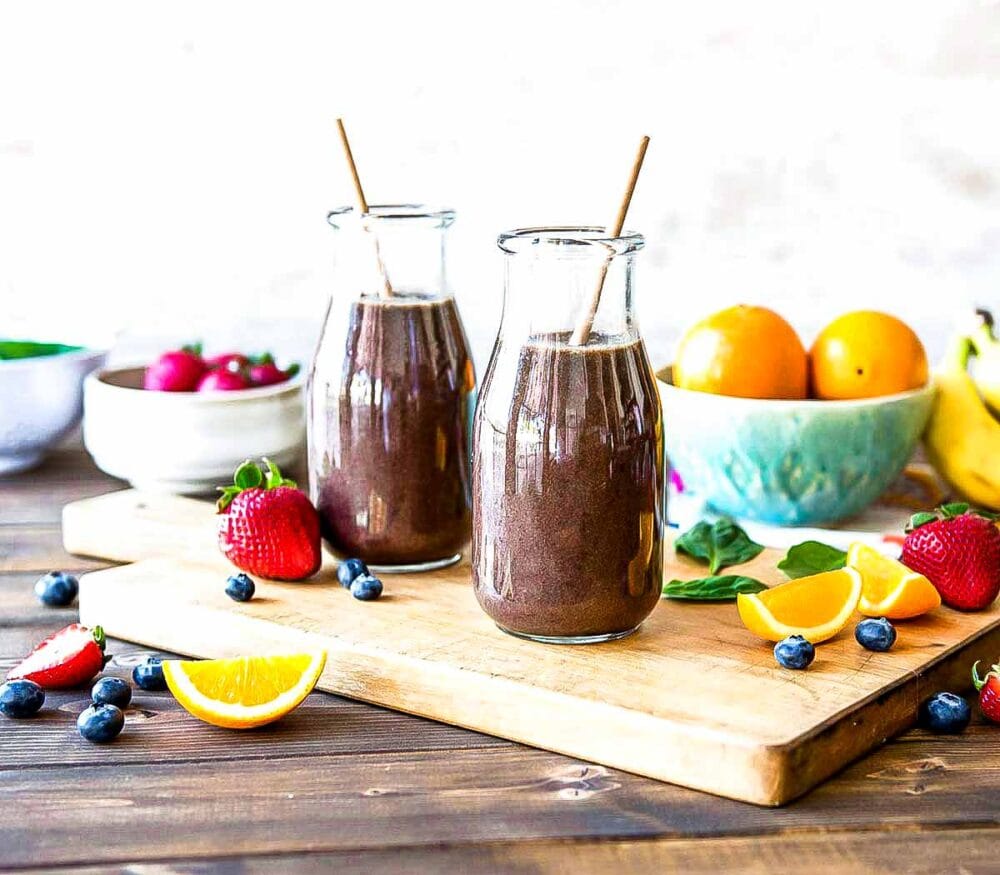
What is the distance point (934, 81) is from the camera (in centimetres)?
219

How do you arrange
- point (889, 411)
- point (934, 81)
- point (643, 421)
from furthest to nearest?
1. point (934, 81)
2. point (889, 411)
3. point (643, 421)

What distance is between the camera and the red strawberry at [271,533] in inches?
52.1

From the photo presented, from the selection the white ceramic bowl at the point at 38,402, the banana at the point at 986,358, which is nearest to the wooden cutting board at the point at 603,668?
the banana at the point at 986,358

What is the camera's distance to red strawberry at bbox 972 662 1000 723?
1.10m

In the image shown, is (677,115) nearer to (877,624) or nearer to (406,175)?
(406,175)

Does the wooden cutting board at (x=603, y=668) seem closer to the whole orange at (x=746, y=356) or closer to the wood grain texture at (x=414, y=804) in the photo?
the wood grain texture at (x=414, y=804)

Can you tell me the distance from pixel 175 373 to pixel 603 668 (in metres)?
0.94

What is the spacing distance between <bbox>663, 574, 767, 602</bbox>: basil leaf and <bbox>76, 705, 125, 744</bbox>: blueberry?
0.49 meters

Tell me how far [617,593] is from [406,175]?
1231 mm

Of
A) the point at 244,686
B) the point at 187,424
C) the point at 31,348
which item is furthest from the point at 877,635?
the point at 31,348

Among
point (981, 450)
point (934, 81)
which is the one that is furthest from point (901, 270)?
point (981, 450)

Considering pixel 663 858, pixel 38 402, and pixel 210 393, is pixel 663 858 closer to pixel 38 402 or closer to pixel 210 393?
pixel 210 393

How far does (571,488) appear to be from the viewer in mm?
1130

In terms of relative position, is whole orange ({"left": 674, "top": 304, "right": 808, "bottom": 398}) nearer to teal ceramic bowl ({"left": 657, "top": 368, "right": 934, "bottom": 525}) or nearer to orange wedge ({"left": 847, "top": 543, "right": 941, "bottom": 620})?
teal ceramic bowl ({"left": 657, "top": 368, "right": 934, "bottom": 525})
